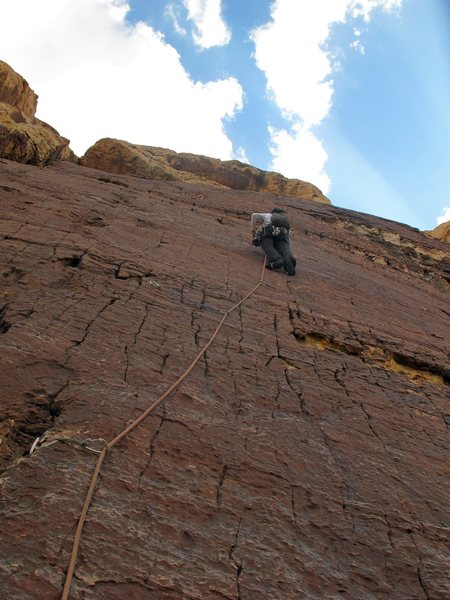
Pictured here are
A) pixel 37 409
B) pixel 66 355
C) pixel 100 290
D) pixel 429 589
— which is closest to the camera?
pixel 429 589

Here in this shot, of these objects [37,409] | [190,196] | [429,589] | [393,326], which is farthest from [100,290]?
[190,196]

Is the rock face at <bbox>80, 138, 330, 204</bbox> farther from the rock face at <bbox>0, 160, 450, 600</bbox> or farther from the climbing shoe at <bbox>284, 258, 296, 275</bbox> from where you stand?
the rock face at <bbox>0, 160, 450, 600</bbox>

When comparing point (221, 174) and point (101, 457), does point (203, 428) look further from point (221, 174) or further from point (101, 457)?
point (221, 174)

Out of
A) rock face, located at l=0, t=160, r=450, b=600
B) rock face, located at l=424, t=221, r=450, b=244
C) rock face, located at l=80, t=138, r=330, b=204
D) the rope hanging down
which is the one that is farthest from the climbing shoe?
rock face, located at l=424, t=221, r=450, b=244

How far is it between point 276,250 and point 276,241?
34cm

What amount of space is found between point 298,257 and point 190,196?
3.52 meters

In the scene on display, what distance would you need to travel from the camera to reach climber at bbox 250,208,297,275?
25.2 ft

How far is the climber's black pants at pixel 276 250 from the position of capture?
303 inches

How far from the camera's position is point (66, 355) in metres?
3.73

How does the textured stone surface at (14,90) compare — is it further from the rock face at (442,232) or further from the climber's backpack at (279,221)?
the rock face at (442,232)

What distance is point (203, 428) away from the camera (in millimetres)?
3447

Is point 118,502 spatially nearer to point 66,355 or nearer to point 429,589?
point 66,355

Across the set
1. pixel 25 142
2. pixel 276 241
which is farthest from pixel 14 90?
pixel 276 241

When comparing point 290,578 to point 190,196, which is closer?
point 290,578
